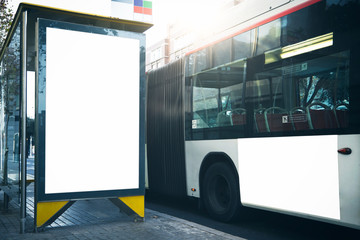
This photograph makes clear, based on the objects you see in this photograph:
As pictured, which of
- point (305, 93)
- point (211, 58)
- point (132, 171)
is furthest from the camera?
point (211, 58)

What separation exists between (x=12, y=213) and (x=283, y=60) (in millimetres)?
5536

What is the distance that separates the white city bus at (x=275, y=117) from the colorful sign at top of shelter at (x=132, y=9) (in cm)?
123

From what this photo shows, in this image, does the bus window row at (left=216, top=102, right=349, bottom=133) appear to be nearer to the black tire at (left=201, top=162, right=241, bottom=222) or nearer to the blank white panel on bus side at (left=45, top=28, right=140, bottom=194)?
the black tire at (left=201, top=162, right=241, bottom=222)

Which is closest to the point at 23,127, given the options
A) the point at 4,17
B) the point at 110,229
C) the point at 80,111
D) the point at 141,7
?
the point at 80,111

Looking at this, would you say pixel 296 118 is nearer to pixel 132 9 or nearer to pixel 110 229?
pixel 110 229

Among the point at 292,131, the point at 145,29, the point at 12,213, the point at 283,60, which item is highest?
the point at 145,29

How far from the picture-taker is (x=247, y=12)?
21.8ft

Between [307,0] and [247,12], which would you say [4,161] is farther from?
[307,0]

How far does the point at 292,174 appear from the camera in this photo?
17.8 ft

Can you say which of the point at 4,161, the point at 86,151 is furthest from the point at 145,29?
the point at 4,161

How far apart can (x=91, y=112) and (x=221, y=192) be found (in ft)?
8.85

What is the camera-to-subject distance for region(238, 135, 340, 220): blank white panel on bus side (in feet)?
16.0

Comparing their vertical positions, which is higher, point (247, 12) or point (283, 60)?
point (247, 12)

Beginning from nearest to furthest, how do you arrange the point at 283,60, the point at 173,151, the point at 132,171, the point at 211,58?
1. the point at 283,60
2. the point at 132,171
3. the point at 211,58
4. the point at 173,151
